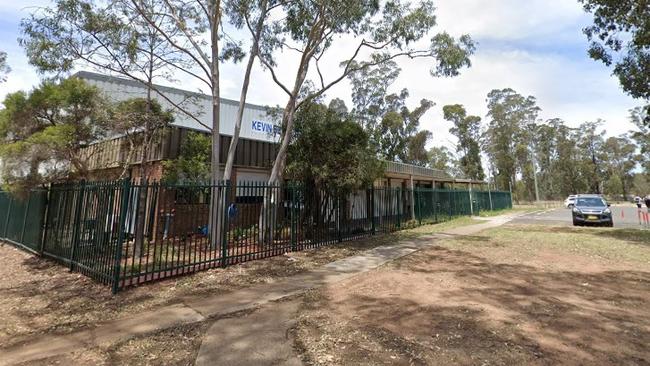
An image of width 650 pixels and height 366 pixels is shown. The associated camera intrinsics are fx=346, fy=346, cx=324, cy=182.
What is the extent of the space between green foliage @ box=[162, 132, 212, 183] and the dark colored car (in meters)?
17.6

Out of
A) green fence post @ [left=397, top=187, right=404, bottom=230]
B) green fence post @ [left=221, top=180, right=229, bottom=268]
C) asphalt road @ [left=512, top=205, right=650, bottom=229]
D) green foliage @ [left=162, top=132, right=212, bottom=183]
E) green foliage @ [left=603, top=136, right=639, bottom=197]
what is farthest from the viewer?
green foliage @ [left=603, top=136, right=639, bottom=197]

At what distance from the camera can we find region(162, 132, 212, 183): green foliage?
1155 cm

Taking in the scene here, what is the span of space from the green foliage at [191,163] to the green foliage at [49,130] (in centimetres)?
221

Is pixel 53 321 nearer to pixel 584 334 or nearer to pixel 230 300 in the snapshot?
pixel 230 300

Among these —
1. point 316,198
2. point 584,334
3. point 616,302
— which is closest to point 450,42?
point 316,198

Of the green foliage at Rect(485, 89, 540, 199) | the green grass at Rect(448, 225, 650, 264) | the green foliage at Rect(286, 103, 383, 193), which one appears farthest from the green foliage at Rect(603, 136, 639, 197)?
the green foliage at Rect(286, 103, 383, 193)

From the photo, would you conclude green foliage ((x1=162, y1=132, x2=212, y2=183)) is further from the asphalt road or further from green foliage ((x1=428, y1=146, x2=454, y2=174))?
green foliage ((x1=428, y1=146, x2=454, y2=174))

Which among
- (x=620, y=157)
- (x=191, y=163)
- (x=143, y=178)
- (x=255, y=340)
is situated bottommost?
(x=255, y=340)

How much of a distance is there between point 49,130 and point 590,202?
2272cm

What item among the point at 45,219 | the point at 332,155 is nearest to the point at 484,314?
the point at 332,155

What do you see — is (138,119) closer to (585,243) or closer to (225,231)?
(225,231)

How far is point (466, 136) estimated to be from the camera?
47.7 metres

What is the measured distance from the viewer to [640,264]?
817 centimetres

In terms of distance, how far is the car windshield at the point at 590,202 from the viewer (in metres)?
17.6
